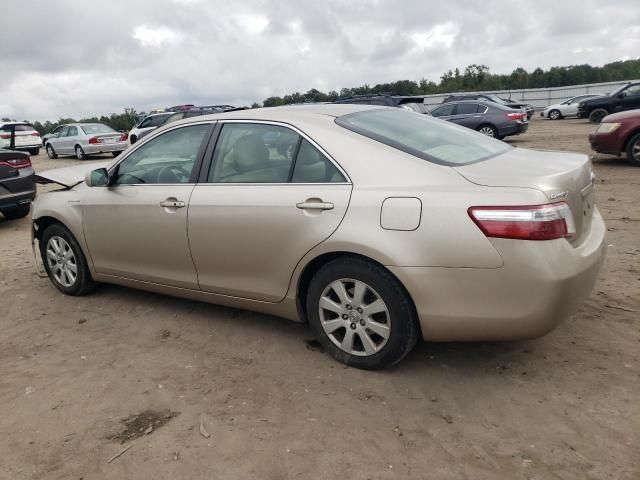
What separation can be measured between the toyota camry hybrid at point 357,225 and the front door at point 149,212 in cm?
1

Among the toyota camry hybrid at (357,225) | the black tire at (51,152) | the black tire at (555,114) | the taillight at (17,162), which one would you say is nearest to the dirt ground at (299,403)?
the toyota camry hybrid at (357,225)

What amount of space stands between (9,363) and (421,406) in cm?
284

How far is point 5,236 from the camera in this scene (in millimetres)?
8016

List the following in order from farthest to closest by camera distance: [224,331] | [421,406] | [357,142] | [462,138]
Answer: [224,331] → [462,138] → [357,142] → [421,406]

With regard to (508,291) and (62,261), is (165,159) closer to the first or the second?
(62,261)

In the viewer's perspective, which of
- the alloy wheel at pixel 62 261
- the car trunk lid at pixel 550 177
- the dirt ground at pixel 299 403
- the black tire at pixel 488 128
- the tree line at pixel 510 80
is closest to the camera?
the dirt ground at pixel 299 403

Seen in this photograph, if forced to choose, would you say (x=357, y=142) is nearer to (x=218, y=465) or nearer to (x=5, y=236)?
(x=218, y=465)

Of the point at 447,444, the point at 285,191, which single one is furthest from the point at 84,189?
the point at 447,444

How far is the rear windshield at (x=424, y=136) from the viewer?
3225 millimetres

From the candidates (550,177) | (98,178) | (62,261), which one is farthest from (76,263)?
(550,177)

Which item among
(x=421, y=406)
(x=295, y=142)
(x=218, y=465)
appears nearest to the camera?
(x=218, y=465)

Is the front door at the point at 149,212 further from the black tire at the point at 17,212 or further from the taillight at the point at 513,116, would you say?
the taillight at the point at 513,116

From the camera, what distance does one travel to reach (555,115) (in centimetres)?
3053

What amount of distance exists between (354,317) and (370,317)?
11cm
